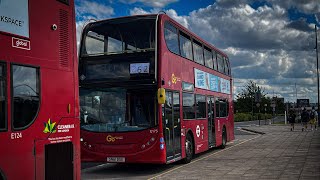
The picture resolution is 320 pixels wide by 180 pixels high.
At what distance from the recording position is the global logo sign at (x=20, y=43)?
6152 mm

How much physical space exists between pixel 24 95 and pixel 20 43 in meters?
0.73

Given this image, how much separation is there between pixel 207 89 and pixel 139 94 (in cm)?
584

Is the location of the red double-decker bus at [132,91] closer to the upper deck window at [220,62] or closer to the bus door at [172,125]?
the bus door at [172,125]

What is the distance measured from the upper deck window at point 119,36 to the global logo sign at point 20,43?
6487 mm

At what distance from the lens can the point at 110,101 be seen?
12.6m

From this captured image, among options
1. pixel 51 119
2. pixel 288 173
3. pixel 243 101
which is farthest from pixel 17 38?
pixel 243 101

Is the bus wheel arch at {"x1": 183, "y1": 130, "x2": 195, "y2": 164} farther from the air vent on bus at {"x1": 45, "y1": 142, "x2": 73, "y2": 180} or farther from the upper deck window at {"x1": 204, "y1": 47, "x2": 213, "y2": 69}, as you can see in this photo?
the air vent on bus at {"x1": 45, "y1": 142, "x2": 73, "y2": 180}

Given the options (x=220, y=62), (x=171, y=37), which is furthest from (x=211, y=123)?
(x=171, y=37)

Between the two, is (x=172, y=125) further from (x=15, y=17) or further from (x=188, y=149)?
(x=15, y=17)

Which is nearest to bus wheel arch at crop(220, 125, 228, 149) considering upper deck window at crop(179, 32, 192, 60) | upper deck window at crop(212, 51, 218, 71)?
upper deck window at crop(212, 51, 218, 71)

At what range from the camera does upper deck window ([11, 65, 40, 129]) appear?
6.14m

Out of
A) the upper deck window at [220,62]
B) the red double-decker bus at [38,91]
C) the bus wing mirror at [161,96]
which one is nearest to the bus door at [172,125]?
the bus wing mirror at [161,96]

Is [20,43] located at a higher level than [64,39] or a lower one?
lower

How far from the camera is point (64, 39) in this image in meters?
7.34
